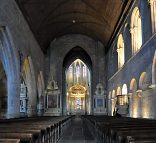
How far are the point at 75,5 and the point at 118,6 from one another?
478cm

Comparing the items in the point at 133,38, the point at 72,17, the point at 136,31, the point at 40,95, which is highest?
the point at 72,17

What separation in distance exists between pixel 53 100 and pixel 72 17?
9915 mm

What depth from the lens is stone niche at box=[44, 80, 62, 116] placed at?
1298 inches

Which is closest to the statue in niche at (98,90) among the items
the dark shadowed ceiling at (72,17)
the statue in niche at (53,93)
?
the statue in niche at (53,93)

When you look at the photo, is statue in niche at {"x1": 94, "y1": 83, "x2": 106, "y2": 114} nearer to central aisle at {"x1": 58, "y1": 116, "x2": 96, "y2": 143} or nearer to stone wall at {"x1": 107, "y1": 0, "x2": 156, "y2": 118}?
stone wall at {"x1": 107, "y1": 0, "x2": 156, "y2": 118}

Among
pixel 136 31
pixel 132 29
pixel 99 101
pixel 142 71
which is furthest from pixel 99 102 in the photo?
pixel 142 71

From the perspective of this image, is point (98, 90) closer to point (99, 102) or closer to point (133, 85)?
point (99, 102)

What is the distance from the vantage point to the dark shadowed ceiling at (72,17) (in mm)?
22545

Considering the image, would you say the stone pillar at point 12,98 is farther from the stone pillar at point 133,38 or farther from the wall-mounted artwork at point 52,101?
the wall-mounted artwork at point 52,101

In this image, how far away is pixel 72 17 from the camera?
28.9 meters

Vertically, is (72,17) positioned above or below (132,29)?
above

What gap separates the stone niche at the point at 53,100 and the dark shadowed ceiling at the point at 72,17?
14.4ft

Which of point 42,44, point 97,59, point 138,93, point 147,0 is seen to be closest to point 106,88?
point 97,59

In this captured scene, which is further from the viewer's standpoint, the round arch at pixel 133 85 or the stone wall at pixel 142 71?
the round arch at pixel 133 85
